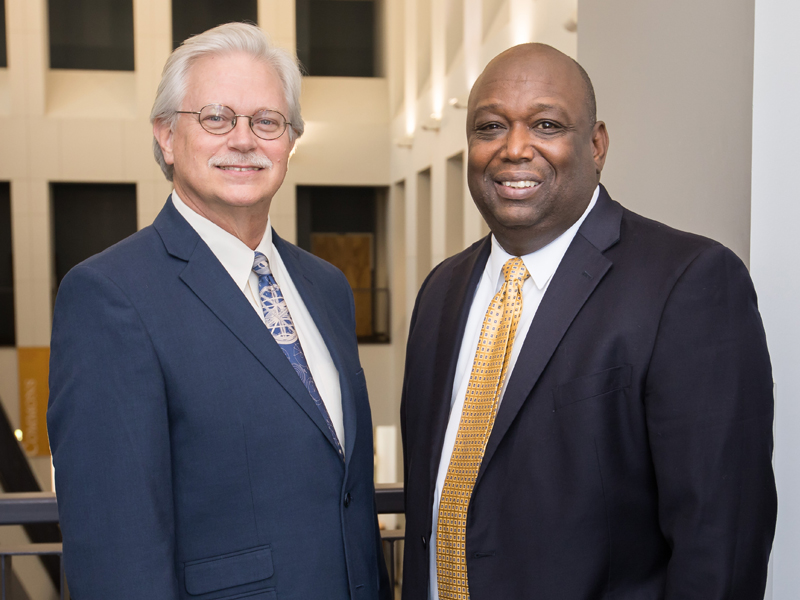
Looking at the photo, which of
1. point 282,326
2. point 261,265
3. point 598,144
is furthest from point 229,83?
point 598,144

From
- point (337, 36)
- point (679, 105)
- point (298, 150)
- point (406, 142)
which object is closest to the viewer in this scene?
point (679, 105)

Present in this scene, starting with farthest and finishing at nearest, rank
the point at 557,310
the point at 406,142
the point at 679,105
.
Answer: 1. the point at 406,142
2. the point at 679,105
3. the point at 557,310

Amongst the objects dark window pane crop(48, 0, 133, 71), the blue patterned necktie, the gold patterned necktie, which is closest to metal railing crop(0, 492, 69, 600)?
the blue patterned necktie

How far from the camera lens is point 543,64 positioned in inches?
69.4

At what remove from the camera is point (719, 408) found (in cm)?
150

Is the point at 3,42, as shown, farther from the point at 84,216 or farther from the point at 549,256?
the point at 549,256

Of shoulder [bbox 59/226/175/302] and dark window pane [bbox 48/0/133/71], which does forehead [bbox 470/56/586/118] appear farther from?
dark window pane [bbox 48/0/133/71]

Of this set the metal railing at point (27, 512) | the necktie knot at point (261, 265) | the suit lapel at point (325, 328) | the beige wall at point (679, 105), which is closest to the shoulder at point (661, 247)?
the beige wall at point (679, 105)

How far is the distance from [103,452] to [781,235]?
5.34 ft

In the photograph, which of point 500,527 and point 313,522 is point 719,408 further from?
point 313,522

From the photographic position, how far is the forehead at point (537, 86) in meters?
1.76

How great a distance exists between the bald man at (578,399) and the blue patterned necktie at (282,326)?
0.98 ft

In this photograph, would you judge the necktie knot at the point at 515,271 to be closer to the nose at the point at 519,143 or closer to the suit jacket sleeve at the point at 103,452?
the nose at the point at 519,143

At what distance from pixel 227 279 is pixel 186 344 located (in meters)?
0.19
